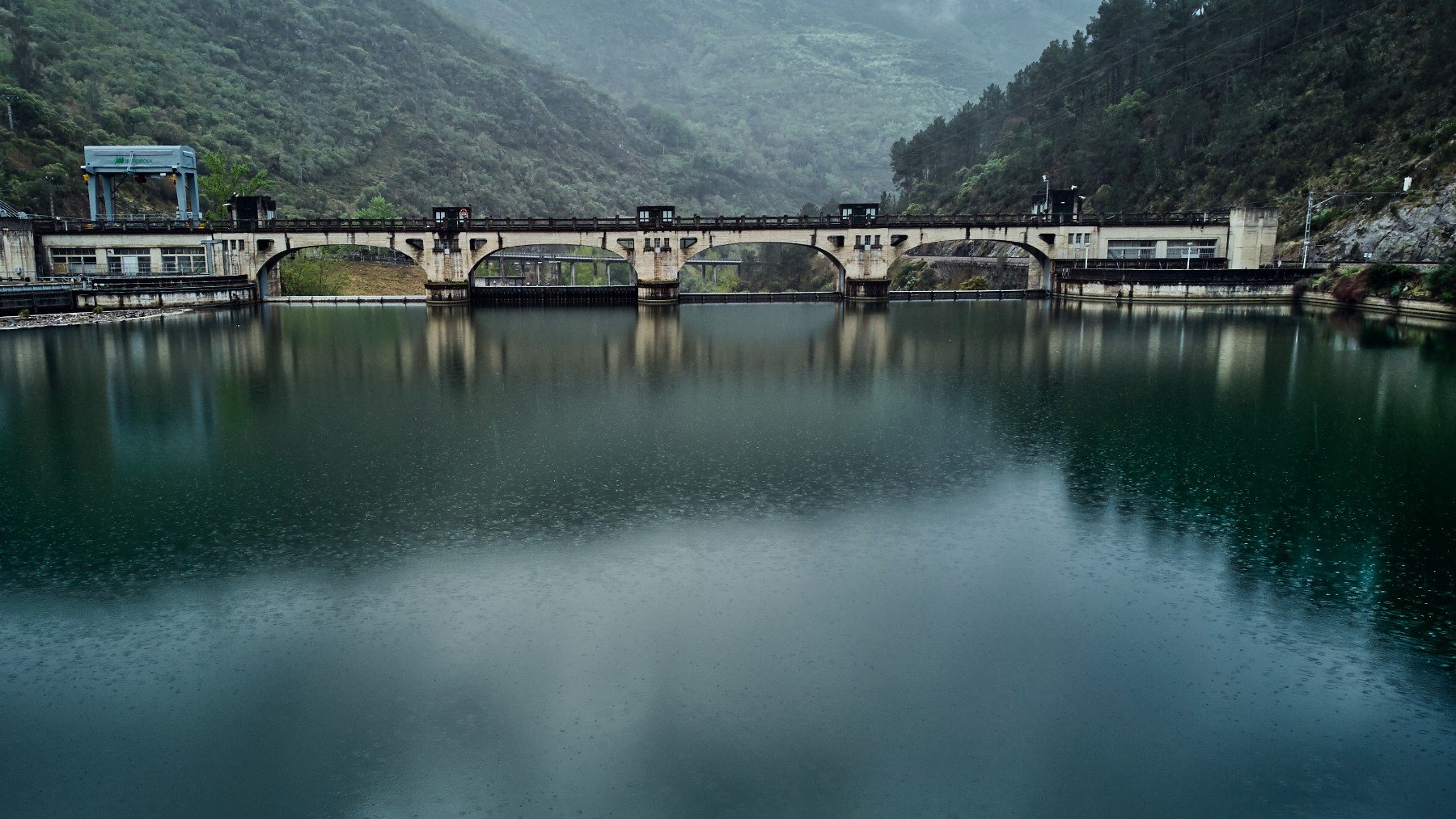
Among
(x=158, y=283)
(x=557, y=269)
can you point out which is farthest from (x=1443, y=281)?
(x=557, y=269)

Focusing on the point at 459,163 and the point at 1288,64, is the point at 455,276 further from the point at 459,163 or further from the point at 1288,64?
the point at 459,163

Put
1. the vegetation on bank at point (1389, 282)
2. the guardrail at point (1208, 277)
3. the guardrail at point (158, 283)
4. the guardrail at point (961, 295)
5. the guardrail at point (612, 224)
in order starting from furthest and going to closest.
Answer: the guardrail at point (961, 295) < the guardrail at point (612, 224) < the guardrail at point (1208, 277) < the guardrail at point (158, 283) < the vegetation on bank at point (1389, 282)

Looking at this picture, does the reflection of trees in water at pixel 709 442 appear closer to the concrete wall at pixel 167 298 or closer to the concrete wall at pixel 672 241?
the concrete wall at pixel 167 298

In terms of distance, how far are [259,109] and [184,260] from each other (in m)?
78.6

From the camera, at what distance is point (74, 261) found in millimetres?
74312

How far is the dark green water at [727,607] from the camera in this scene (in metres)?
10.5

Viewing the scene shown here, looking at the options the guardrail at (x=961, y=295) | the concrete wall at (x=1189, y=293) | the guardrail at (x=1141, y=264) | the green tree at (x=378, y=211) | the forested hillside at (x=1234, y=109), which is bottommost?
the guardrail at (x=961, y=295)

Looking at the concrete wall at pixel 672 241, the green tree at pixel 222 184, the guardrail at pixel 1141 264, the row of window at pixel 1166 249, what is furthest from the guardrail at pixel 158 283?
the row of window at pixel 1166 249

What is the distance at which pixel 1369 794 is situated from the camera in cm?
1016

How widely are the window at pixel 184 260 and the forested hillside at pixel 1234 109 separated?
287ft

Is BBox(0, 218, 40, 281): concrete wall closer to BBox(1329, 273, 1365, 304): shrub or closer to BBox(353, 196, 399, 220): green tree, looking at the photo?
BBox(353, 196, 399, 220): green tree

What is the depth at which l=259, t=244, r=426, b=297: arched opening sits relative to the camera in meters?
83.1

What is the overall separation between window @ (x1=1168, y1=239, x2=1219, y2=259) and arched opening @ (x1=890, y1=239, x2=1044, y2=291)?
65.5 feet

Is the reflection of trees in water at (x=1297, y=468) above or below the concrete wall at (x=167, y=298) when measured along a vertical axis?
below
